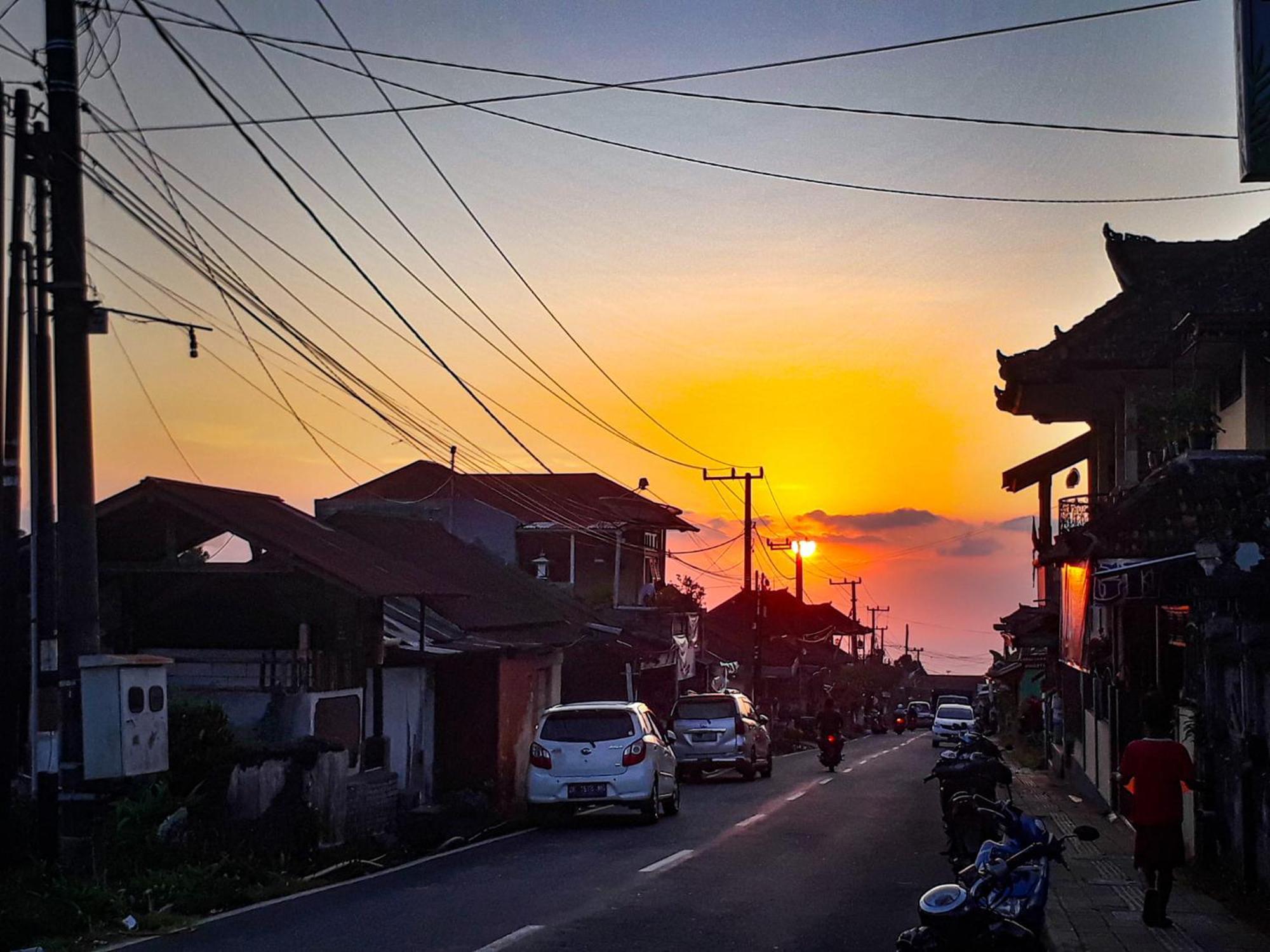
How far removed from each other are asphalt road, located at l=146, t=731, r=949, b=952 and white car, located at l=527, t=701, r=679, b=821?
51 centimetres

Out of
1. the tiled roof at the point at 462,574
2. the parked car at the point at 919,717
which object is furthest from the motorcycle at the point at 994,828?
the parked car at the point at 919,717

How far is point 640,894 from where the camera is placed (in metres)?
13.4

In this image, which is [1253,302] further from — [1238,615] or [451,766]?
[451,766]

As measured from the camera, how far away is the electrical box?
505 inches

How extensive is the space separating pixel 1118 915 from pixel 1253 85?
279 inches

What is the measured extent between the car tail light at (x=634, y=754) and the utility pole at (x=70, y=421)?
31.9 ft

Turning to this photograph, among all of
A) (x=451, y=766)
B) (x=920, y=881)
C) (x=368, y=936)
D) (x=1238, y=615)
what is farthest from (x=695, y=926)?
(x=451, y=766)

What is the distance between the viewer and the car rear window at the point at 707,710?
3266 cm

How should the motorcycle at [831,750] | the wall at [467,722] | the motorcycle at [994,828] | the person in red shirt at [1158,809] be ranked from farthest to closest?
the motorcycle at [831,750], the wall at [467,722], the person in red shirt at [1158,809], the motorcycle at [994,828]

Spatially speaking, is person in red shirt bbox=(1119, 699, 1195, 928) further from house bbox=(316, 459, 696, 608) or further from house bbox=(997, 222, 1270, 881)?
house bbox=(316, 459, 696, 608)

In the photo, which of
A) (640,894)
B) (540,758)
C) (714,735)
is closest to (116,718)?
(640,894)

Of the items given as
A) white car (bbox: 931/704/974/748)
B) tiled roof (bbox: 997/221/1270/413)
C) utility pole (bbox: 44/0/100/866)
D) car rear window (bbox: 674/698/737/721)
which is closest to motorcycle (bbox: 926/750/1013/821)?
utility pole (bbox: 44/0/100/866)

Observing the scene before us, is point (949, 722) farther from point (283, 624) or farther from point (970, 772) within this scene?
point (283, 624)

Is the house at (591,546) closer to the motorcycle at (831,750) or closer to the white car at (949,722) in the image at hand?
the motorcycle at (831,750)
